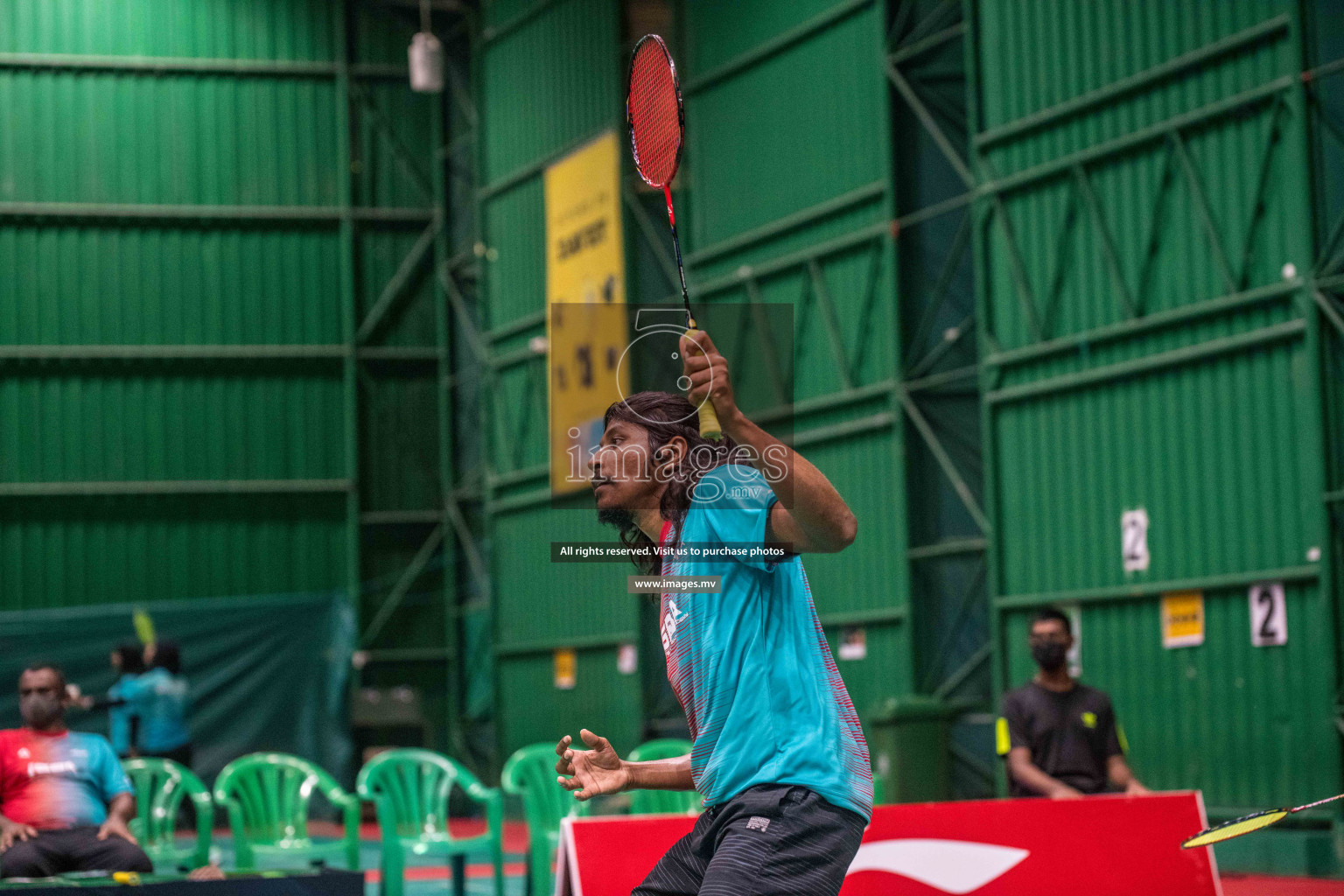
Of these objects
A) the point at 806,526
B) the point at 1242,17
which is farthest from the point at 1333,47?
the point at 806,526

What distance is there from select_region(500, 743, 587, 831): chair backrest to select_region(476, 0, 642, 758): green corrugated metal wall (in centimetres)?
676

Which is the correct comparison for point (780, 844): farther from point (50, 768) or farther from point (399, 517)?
point (399, 517)

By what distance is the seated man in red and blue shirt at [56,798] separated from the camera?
7.85 meters

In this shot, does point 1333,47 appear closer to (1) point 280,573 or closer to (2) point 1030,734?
(2) point 1030,734

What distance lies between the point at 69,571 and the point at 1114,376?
12.9m

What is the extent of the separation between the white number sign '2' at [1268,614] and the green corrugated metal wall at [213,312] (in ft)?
39.5

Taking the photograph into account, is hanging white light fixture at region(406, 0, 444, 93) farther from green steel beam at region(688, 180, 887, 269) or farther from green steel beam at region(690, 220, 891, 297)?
green steel beam at region(690, 220, 891, 297)

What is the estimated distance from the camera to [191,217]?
777 inches

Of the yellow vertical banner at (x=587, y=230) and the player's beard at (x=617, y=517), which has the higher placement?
the yellow vertical banner at (x=587, y=230)

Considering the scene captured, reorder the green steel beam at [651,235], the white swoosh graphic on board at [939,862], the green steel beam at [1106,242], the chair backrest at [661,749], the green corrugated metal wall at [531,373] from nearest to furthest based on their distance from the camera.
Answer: the white swoosh graphic on board at [939,862] → the chair backrest at [661,749] → the green steel beam at [1106,242] → the green steel beam at [651,235] → the green corrugated metal wall at [531,373]

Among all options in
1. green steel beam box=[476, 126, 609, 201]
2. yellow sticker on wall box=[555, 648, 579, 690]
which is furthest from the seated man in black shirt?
green steel beam box=[476, 126, 609, 201]

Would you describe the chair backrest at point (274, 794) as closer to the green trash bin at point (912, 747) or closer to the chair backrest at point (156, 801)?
the chair backrest at point (156, 801)

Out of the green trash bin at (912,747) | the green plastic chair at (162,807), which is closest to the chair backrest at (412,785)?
the green plastic chair at (162,807)

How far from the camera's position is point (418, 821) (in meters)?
10.3
